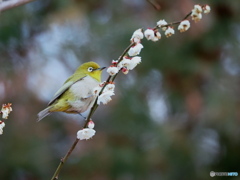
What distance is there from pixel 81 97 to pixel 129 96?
3.17 m

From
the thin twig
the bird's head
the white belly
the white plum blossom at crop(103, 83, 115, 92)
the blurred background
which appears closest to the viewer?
the thin twig

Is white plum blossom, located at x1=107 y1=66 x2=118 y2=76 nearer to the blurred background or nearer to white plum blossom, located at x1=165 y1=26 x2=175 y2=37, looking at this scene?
white plum blossom, located at x1=165 y1=26 x2=175 y2=37

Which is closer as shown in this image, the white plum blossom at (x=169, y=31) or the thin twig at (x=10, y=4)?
the thin twig at (x=10, y=4)

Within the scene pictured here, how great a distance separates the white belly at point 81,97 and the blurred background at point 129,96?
9.09 feet

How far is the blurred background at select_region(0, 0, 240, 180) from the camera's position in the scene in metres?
5.17

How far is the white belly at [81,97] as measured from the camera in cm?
225

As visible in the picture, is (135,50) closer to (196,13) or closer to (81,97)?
(196,13)

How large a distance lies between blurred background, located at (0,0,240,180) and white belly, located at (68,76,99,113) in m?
2.77

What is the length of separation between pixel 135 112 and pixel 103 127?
0.49 metres

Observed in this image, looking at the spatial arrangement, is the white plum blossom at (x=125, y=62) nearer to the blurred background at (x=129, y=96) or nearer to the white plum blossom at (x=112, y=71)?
the white plum blossom at (x=112, y=71)

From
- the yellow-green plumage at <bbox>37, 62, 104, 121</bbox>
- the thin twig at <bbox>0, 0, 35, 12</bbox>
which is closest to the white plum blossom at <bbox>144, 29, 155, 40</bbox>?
the thin twig at <bbox>0, 0, 35, 12</bbox>

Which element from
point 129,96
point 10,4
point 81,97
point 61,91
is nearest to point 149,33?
point 10,4

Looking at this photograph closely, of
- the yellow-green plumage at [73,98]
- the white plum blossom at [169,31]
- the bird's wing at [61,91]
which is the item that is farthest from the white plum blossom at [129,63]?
the bird's wing at [61,91]

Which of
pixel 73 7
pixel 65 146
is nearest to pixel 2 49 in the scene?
pixel 73 7
